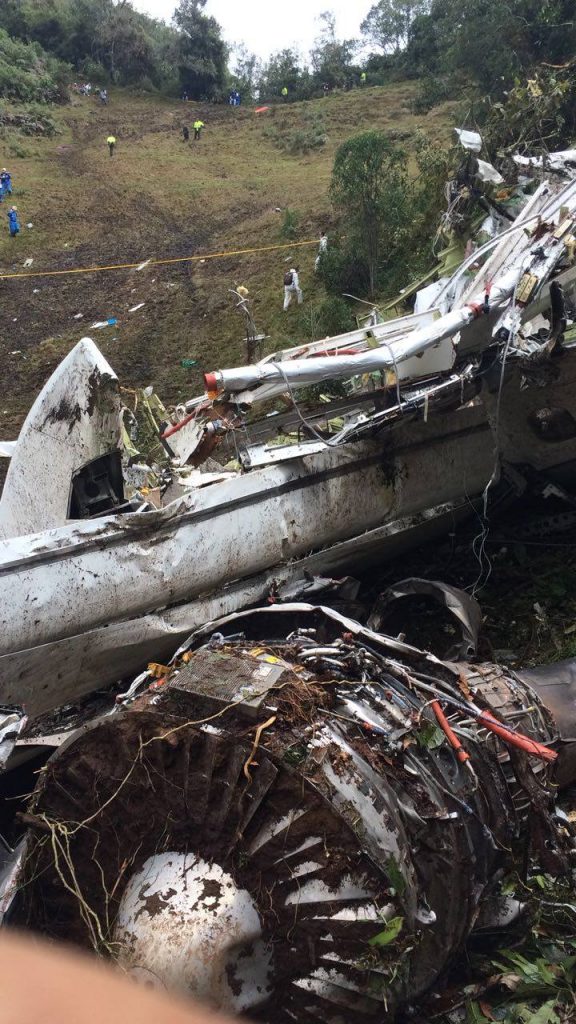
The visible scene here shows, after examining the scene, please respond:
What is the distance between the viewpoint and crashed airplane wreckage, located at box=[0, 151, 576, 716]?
4.20 m

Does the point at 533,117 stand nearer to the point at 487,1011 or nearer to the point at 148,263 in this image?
the point at 148,263

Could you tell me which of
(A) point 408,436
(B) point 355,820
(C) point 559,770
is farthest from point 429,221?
(B) point 355,820

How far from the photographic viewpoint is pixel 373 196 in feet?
47.1

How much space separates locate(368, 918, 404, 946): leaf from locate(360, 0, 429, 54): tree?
46.6 metres

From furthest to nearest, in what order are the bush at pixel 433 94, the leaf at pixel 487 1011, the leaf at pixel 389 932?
the bush at pixel 433 94
the leaf at pixel 487 1011
the leaf at pixel 389 932

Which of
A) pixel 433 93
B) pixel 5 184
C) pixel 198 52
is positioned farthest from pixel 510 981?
pixel 198 52

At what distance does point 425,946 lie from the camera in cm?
257

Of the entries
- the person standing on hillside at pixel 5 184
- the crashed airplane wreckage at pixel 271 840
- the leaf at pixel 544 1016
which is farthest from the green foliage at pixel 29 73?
the leaf at pixel 544 1016

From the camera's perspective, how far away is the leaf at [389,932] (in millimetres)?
2316

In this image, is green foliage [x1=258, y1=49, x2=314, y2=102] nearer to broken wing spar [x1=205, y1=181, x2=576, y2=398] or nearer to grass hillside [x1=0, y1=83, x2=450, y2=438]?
grass hillside [x1=0, y1=83, x2=450, y2=438]

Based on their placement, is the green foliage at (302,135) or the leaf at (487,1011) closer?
the leaf at (487,1011)

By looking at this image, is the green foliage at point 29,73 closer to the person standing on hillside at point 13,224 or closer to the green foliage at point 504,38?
the person standing on hillside at point 13,224

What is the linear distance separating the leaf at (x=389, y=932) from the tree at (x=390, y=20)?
46.6 meters

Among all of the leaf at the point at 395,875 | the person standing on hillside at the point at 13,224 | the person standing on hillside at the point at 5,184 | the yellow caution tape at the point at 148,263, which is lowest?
the leaf at the point at 395,875
